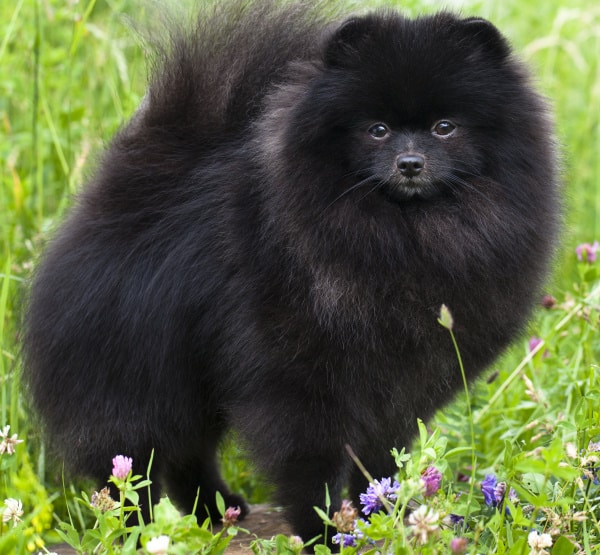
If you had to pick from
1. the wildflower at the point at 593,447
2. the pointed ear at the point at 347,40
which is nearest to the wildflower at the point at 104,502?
the wildflower at the point at 593,447

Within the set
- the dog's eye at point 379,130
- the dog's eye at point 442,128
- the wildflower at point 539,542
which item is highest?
the dog's eye at point 379,130

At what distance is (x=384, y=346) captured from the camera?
10.8 ft

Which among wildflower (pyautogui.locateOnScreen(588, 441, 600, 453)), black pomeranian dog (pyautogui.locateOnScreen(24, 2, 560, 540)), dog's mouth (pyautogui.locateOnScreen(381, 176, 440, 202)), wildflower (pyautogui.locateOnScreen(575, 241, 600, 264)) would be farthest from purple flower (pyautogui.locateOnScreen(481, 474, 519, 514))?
wildflower (pyautogui.locateOnScreen(575, 241, 600, 264))

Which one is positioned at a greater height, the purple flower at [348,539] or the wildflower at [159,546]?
the wildflower at [159,546]

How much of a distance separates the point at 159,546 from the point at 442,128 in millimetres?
1691

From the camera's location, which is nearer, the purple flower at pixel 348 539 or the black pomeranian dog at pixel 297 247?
the purple flower at pixel 348 539

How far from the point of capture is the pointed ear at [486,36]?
331cm

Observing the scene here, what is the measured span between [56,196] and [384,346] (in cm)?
310

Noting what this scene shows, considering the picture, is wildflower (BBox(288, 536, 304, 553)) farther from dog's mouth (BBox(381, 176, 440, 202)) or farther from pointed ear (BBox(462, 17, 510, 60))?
pointed ear (BBox(462, 17, 510, 60))

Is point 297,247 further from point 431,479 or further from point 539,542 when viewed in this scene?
point 539,542

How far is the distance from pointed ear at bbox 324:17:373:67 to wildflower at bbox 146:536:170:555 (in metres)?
1.73

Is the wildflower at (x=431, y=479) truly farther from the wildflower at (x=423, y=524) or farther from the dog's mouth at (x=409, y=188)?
the dog's mouth at (x=409, y=188)

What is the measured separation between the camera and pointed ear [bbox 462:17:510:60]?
3.31 meters

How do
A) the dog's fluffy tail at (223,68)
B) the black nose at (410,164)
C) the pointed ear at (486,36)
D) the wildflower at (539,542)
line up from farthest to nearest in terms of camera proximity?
the dog's fluffy tail at (223,68)
the pointed ear at (486,36)
the black nose at (410,164)
the wildflower at (539,542)
